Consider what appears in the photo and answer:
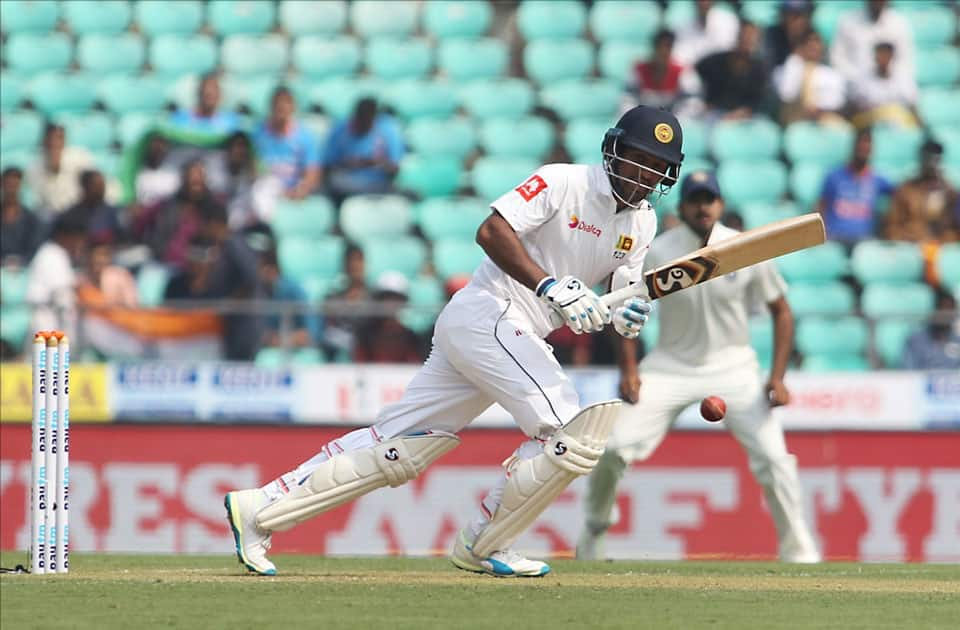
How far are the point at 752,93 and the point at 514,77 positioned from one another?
227 cm

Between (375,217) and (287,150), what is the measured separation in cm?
92

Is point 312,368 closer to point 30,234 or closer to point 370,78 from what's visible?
point 30,234

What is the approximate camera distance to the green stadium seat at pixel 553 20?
14719mm

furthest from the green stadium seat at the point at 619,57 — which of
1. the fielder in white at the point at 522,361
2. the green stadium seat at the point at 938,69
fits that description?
the fielder in white at the point at 522,361

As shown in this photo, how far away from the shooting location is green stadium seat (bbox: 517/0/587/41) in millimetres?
14719

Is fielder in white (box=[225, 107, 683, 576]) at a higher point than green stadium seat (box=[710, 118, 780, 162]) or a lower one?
lower

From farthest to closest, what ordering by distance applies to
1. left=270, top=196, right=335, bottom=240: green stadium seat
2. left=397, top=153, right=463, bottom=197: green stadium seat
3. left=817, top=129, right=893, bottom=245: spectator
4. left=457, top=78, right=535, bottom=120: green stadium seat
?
left=457, top=78, right=535, bottom=120: green stadium seat < left=397, top=153, right=463, bottom=197: green stadium seat < left=270, top=196, right=335, bottom=240: green stadium seat < left=817, top=129, right=893, bottom=245: spectator

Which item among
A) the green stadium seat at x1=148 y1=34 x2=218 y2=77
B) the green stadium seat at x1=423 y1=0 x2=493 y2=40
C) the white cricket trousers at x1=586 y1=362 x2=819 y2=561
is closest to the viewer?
the white cricket trousers at x1=586 y1=362 x2=819 y2=561

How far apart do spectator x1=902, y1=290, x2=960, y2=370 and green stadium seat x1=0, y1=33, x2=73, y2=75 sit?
778 cm

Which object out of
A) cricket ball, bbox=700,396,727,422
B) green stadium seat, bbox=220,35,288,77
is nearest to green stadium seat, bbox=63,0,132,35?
green stadium seat, bbox=220,35,288,77

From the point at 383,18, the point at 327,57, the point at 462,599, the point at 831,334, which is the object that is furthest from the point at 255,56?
the point at 462,599

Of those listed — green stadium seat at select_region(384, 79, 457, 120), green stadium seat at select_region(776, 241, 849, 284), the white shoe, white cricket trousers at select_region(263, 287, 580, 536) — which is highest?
green stadium seat at select_region(384, 79, 457, 120)

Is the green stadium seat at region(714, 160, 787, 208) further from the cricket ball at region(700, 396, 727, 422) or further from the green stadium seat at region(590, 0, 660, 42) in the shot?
the cricket ball at region(700, 396, 727, 422)

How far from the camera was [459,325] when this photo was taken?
6.60 meters
